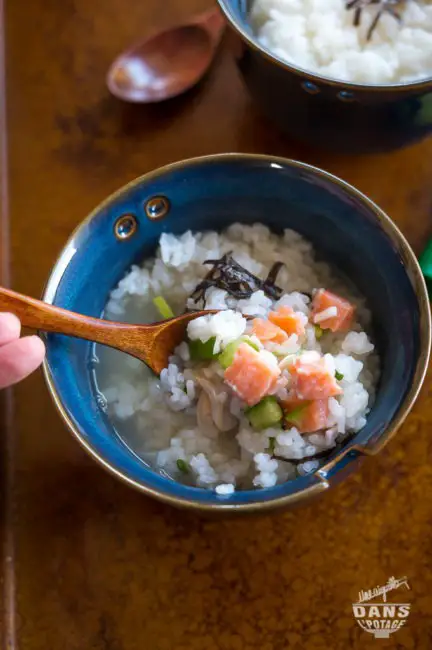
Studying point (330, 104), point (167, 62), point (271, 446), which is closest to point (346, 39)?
point (330, 104)

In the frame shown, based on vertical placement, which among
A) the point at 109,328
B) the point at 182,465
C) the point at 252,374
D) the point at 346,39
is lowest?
the point at 182,465

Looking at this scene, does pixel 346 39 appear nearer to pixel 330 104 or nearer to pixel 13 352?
pixel 330 104

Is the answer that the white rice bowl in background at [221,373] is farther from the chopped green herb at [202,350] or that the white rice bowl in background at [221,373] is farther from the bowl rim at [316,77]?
the bowl rim at [316,77]

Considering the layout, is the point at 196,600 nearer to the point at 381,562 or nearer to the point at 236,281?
the point at 381,562

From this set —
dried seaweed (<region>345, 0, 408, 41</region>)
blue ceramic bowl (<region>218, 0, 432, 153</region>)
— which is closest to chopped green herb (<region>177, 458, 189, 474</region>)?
blue ceramic bowl (<region>218, 0, 432, 153</region>)

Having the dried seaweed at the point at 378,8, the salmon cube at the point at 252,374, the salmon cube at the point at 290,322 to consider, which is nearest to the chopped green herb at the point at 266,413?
the salmon cube at the point at 252,374


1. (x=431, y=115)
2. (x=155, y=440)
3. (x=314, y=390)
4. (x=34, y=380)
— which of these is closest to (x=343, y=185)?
(x=431, y=115)
